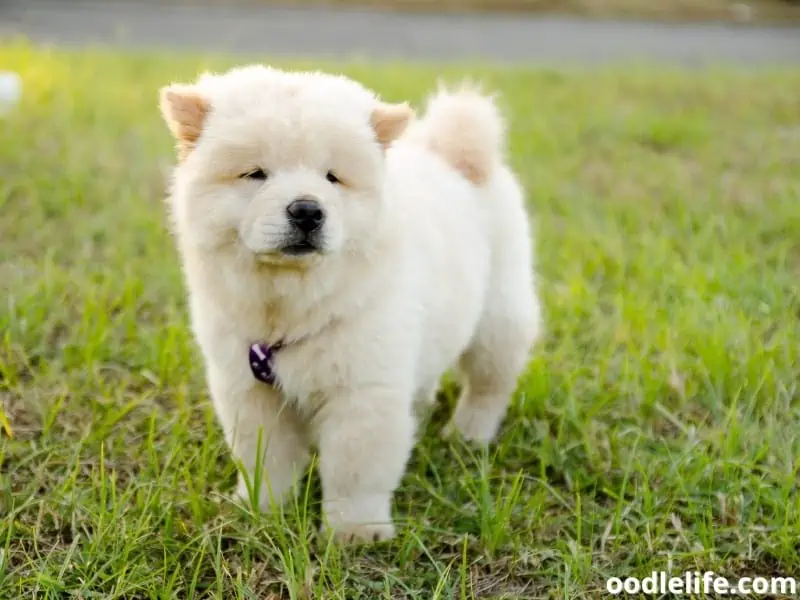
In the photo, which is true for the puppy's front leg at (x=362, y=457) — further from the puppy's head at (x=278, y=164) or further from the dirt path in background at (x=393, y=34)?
the dirt path in background at (x=393, y=34)

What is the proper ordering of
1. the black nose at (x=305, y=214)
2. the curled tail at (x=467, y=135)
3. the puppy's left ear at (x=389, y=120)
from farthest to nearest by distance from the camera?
the curled tail at (x=467, y=135) → the puppy's left ear at (x=389, y=120) → the black nose at (x=305, y=214)

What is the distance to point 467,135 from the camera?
303 cm

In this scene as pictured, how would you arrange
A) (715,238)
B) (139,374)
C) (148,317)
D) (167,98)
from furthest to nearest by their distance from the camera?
(715,238) → (148,317) → (139,374) → (167,98)

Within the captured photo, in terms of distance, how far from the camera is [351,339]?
2.41 m

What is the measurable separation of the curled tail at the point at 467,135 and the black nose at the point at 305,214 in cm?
99

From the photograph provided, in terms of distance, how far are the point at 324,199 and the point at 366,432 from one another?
26.4 inches

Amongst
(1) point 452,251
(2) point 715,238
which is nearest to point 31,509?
(1) point 452,251

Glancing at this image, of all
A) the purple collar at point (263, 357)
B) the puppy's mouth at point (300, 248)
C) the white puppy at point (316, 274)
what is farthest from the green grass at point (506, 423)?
the puppy's mouth at point (300, 248)

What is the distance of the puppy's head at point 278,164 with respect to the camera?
7.22 ft

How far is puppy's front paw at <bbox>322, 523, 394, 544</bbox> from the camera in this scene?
8.23 feet

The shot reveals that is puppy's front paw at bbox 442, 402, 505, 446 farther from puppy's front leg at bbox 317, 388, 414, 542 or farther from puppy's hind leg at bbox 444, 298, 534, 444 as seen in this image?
puppy's front leg at bbox 317, 388, 414, 542

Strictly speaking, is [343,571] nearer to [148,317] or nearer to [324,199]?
[324,199]

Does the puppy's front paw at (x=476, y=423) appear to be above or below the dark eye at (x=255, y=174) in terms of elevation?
below

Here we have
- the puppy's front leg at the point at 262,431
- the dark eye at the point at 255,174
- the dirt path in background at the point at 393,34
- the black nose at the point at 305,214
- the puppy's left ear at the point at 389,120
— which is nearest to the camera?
the black nose at the point at 305,214
